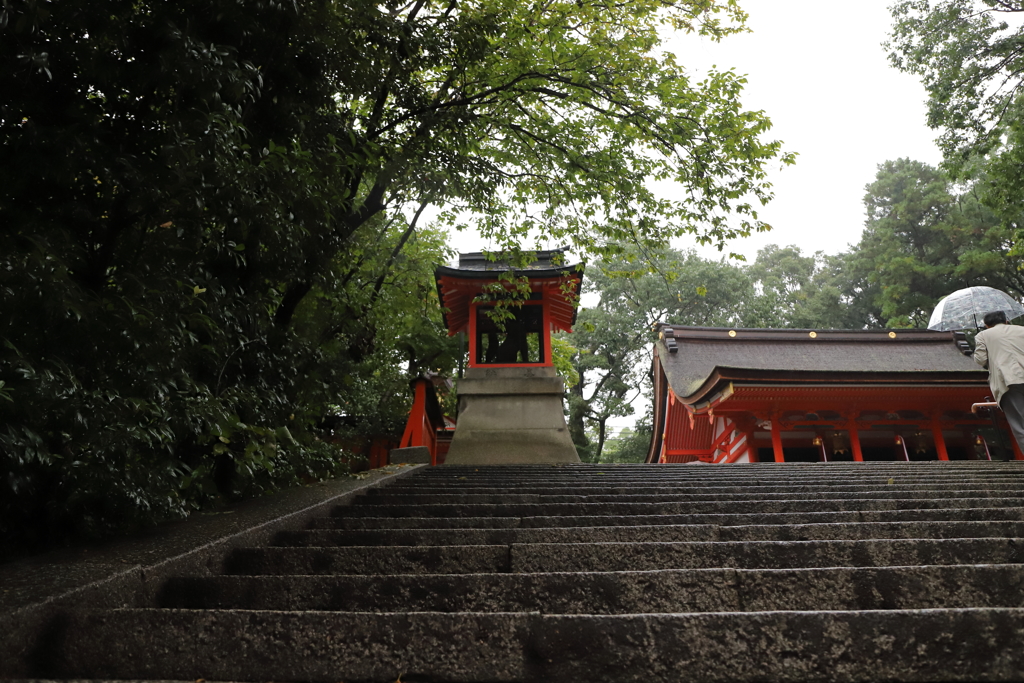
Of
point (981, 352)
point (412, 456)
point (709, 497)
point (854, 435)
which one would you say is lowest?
point (854, 435)

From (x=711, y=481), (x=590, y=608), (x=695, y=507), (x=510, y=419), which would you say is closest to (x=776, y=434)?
(x=510, y=419)

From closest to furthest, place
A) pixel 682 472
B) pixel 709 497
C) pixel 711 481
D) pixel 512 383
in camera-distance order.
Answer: pixel 709 497, pixel 711 481, pixel 682 472, pixel 512 383

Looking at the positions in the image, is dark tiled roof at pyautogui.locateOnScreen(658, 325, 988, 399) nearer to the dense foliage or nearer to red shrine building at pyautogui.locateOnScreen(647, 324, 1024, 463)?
red shrine building at pyautogui.locateOnScreen(647, 324, 1024, 463)

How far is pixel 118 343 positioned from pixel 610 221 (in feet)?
17.3

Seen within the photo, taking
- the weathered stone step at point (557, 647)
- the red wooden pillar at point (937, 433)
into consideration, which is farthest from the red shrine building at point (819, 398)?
the weathered stone step at point (557, 647)

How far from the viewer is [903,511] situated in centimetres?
307

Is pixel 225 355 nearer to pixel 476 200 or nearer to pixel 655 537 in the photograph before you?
pixel 655 537

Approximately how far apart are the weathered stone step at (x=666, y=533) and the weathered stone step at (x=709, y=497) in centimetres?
92

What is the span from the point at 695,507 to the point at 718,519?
0.36 meters

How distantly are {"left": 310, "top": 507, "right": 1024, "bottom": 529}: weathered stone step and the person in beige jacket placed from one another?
119 inches

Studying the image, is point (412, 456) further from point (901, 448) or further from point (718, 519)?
point (901, 448)

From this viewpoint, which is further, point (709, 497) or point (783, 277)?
point (783, 277)

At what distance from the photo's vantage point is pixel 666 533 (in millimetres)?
2703

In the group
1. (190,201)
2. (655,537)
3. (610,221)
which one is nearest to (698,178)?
(610,221)
